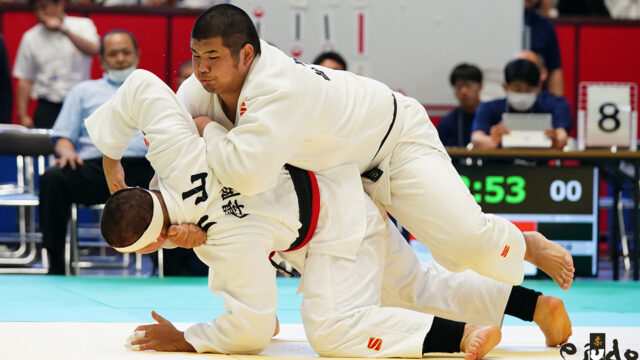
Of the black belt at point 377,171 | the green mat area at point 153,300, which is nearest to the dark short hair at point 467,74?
the green mat area at point 153,300

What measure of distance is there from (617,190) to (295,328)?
3.30m

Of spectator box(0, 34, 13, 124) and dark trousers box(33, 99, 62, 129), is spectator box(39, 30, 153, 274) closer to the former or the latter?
dark trousers box(33, 99, 62, 129)

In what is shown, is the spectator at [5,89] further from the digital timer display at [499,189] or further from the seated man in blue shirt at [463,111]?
the digital timer display at [499,189]

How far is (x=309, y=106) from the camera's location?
2.92m

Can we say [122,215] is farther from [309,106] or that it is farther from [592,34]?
[592,34]

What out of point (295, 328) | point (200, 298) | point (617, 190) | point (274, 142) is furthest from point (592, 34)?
point (274, 142)

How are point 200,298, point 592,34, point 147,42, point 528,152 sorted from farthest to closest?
point 592,34
point 147,42
point 528,152
point 200,298

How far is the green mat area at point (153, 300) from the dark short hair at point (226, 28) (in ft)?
5.09

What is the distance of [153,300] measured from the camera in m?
4.77

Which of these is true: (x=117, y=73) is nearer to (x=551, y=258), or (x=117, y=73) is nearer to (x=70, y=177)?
(x=70, y=177)

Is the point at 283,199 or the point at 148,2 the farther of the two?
the point at 148,2

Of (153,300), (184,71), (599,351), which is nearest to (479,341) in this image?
(599,351)

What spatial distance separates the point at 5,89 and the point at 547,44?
429 centimetres

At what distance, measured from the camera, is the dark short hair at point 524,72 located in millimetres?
6264
